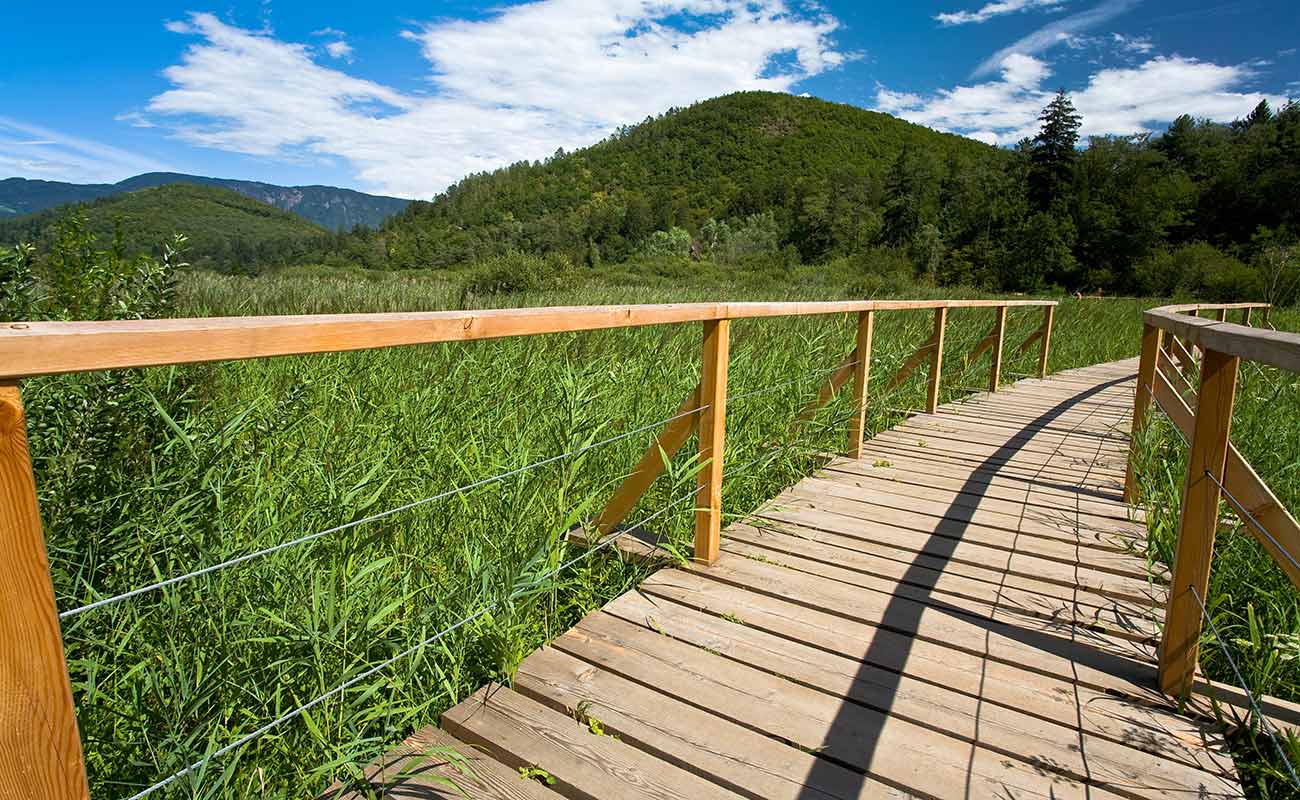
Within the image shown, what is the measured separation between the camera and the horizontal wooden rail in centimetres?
73

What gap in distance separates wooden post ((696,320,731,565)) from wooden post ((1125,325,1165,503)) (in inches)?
86.7

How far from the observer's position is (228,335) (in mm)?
922

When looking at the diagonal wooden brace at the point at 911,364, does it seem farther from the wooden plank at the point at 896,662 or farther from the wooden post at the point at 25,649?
the wooden post at the point at 25,649

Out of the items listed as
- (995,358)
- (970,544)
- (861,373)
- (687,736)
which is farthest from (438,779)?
(995,358)

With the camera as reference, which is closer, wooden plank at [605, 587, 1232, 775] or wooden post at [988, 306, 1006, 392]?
wooden plank at [605, 587, 1232, 775]

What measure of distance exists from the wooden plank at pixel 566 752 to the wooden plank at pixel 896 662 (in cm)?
51

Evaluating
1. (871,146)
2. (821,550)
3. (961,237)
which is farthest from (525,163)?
(821,550)

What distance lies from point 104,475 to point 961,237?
4843 centimetres

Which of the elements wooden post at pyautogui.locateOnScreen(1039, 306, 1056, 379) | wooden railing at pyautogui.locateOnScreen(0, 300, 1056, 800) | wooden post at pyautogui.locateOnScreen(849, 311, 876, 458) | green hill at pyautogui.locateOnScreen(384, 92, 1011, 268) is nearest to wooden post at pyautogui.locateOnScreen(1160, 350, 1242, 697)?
wooden railing at pyautogui.locateOnScreen(0, 300, 1056, 800)

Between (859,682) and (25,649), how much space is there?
5.72 feet

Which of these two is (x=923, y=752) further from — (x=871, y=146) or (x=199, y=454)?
(x=871, y=146)

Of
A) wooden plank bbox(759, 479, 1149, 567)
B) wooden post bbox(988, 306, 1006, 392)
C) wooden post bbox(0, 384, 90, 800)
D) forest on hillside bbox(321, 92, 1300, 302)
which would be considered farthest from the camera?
forest on hillside bbox(321, 92, 1300, 302)

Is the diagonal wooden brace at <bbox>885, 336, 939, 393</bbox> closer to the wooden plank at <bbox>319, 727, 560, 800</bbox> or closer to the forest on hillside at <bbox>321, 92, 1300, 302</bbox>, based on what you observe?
the wooden plank at <bbox>319, 727, 560, 800</bbox>

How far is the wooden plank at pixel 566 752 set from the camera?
1.45m
